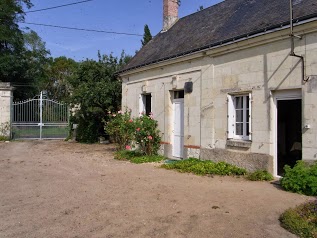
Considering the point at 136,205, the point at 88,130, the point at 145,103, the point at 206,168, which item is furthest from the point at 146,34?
the point at 136,205

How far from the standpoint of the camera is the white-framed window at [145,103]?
1411 cm

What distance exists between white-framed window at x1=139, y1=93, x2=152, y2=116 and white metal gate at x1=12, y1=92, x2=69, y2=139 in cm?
880

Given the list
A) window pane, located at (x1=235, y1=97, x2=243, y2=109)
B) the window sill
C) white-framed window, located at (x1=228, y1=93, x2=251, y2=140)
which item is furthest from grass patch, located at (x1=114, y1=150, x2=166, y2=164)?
window pane, located at (x1=235, y1=97, x2=243, y2=109)

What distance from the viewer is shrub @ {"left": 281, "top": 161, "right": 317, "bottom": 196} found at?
6430 millimetres

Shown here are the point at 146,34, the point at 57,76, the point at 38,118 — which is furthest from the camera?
the point at 57,76

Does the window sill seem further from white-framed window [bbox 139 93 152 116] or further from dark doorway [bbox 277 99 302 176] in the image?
white-framed window [bbox 139 93 152 116]

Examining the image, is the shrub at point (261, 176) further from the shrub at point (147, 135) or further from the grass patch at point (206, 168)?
the shrub at point (147, 135)

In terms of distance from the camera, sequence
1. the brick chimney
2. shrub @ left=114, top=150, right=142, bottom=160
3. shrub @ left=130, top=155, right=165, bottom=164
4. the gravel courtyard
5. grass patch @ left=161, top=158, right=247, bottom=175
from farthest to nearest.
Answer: the brick chimney → shrub @ left=114, top=150, right=142, bottom=160 → shrub @ left=130, top=155, right=165, bottom=164 → grass patch @ left=161, top=158, right=247, bottom=175 → the gravel courtyard

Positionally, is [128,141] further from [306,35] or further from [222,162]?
[306,35]

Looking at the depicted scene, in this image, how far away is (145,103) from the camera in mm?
14289

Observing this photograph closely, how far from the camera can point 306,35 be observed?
7422mm

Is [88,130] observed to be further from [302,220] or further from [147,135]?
[302,220]

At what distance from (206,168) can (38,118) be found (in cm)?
1518

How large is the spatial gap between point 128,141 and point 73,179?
18.6 ft
